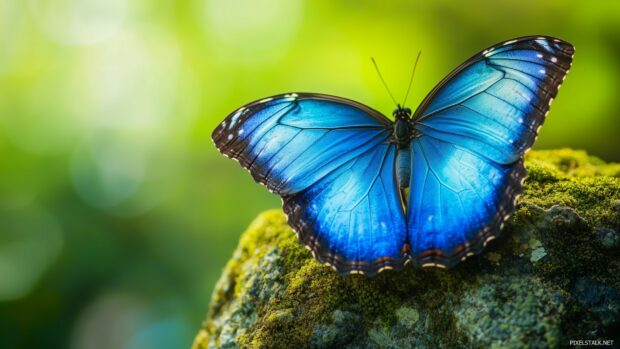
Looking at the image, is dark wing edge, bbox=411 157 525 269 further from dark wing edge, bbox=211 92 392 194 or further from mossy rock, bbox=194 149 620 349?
dark wing edge, bbox=211 92 392 194

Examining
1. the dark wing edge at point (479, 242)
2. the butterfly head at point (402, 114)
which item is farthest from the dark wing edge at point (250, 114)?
the dark wing edge at point (479, 242)

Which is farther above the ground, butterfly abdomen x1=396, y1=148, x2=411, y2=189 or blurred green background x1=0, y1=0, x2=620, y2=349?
blurred green background x1=0, y1=0, x2=620, y2=349

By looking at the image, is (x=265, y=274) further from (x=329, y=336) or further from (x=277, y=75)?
(x=277, y=75)

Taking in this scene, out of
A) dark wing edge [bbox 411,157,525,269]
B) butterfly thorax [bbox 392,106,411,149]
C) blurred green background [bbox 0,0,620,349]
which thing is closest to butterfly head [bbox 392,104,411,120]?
butterfly thorax [bbox 392,106,411,149]

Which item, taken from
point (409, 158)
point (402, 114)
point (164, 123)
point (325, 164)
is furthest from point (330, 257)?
point (164, 123)

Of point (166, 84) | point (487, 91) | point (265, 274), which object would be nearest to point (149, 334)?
point (166, 84)

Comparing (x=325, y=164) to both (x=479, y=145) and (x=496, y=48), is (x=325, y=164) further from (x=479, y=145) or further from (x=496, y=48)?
(x=496, y=48)
